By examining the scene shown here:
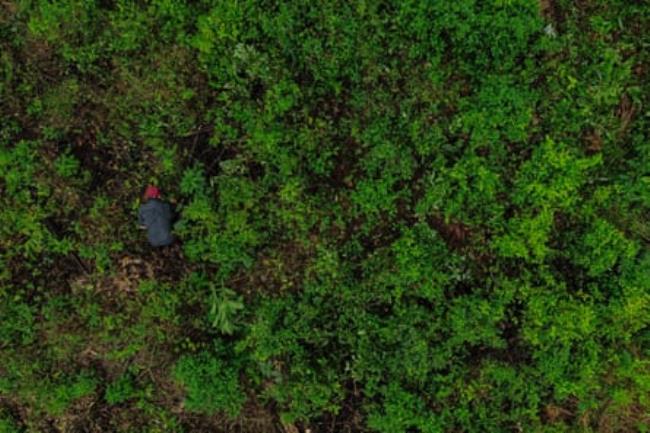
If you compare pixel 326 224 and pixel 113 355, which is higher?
pixel 326 224

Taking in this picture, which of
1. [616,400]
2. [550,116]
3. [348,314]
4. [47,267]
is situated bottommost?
[47,267]

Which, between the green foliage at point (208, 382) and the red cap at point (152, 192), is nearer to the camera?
the green foliage at point (208, 382)

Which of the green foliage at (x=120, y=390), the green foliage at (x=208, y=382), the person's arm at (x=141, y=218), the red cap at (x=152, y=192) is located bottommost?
the green foliage at (x=120, y=390)

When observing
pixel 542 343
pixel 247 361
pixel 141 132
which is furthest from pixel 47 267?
pixel 542 343

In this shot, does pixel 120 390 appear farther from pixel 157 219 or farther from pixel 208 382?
pixel 157 219

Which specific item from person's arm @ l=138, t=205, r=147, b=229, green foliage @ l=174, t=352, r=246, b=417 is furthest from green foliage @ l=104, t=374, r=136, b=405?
person's arm @ l=138, t=205, r=147, b=229

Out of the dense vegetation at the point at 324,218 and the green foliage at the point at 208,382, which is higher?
the dense vegetation at the point at 324,218

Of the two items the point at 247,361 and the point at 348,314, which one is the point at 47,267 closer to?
the point at 247,361

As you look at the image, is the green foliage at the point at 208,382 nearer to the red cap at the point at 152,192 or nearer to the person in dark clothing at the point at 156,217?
the person in dark clothing at the point at 156,217

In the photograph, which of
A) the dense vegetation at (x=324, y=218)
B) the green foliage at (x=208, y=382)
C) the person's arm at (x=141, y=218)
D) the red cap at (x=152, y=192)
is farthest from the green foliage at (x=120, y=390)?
the red cap at (x=152, y=192)
